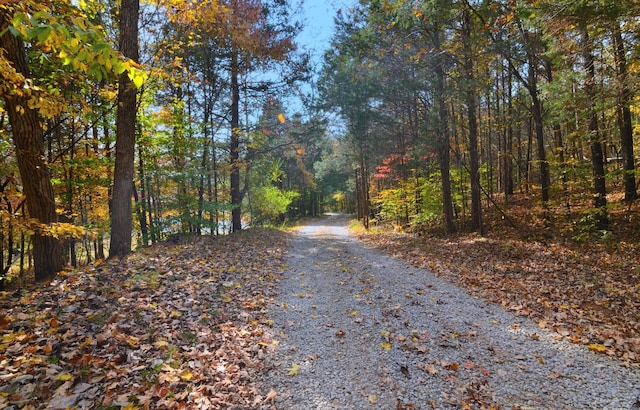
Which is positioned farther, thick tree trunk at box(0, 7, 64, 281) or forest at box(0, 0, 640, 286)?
forest at box(0, 0, 640, 286)

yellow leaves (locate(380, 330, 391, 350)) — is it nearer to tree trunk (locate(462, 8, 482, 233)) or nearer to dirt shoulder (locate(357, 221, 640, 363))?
dirt shoulder (locate(357, 221, 640, 363))

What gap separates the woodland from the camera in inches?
169

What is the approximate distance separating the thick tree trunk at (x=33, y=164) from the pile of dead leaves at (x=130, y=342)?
2.35 feet

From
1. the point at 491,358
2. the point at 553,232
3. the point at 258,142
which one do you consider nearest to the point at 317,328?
the point at 491,358

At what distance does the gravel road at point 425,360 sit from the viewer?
3.10 m

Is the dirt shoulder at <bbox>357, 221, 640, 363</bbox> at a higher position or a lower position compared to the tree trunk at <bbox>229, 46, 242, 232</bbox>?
lower

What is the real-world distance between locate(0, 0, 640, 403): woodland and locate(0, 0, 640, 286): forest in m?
0.06

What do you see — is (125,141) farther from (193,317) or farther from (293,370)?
(293,370)

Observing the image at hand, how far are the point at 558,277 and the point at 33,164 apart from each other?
1009 cm

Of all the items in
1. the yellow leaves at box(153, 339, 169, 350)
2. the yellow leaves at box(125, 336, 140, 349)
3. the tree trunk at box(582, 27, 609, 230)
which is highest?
the tree trunk at box(582, 27, 609, 230)

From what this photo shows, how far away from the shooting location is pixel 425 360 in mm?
3760

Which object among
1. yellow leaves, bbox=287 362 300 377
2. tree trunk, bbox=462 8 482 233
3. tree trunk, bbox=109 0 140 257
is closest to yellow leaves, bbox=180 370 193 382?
yellow leaves, bbox=287 362 300 377

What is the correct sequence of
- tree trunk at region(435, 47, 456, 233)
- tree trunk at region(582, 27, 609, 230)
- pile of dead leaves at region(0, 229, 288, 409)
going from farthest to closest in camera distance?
tree trunk at region(435, 47, 456, 233), tree trunk at region(582, 27, 609, 230), pile of dead leaves at region(0, 229, 288, 409)

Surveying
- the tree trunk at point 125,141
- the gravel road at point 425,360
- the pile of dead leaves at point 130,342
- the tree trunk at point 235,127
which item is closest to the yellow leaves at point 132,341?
the pile of dead leaves at point 130,342
